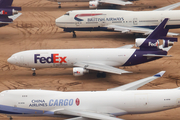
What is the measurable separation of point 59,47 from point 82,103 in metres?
24.9

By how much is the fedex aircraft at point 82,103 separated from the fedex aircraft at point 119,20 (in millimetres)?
26212

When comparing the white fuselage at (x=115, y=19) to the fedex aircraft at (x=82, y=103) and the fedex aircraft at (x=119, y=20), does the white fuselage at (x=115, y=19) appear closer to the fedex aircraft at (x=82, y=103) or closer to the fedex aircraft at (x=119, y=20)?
the fedex aircraft at (x=119, y=20)

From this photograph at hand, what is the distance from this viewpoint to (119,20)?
168 ft

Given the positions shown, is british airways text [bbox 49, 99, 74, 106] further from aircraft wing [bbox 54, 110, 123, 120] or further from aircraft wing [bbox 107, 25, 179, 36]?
aircraft wing [bbox 107, 25, 179, 36]

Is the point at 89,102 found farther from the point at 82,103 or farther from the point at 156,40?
the point at 156,40

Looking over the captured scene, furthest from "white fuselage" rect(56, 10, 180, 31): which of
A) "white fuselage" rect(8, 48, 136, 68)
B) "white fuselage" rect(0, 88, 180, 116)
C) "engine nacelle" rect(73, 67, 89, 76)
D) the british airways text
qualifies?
the british airways text

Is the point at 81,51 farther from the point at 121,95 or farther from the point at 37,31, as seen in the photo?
the point at 37,31

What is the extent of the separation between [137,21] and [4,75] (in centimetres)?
2319

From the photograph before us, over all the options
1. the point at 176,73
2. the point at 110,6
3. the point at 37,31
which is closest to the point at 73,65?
Result: the point at 176,73

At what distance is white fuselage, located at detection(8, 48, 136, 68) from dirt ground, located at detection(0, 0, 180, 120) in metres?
1.79

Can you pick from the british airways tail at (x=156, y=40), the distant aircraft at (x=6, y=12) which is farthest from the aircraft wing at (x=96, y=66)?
the distant aircraft at (x=6, y=12)

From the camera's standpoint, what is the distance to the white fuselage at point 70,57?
120ft

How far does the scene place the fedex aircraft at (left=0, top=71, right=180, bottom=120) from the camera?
2456 cm

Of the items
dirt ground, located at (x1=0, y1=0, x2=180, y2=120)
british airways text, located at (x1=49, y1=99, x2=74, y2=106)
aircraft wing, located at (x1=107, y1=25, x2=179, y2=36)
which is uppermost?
aircraft wing, located at (x1=107, y1=25, x2=179, y2=36)
